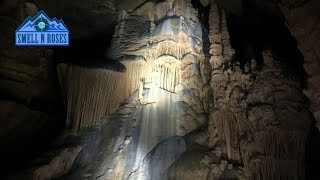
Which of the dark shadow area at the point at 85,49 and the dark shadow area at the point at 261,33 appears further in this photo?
the dark shadow area at the point at 85,49

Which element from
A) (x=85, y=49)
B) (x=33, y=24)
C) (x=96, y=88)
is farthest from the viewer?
(x=85, y=49)

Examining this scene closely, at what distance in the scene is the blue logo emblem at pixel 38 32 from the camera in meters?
10.2

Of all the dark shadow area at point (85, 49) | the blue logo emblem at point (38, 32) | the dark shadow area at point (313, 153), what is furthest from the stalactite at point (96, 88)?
the dark shadow area at point (313, 153)

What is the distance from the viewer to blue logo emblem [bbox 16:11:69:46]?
10.2 meters

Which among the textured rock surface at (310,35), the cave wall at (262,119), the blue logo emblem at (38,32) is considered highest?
the blue logo emblem at (38,32)

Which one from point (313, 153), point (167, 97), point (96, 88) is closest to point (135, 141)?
point (167, 97)

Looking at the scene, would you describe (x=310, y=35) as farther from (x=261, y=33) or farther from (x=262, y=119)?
(x=261, y=33)

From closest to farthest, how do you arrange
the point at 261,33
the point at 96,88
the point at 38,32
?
the point at 96,88 → the point at 38,32 → the point at 261,33

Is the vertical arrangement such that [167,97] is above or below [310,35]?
below

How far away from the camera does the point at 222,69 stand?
8.84 metres

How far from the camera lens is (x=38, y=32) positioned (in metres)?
10.4

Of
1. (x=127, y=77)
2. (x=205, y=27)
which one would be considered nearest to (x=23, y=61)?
(x=127, y=77)

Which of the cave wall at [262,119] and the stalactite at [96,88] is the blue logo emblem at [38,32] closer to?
the stalactite at [96,88]

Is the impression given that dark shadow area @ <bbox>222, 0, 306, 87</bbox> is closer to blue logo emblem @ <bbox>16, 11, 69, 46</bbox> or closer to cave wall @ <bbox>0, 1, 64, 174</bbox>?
blue logo emblem @ <bbox>16, 11, 69, 46</bbox>
